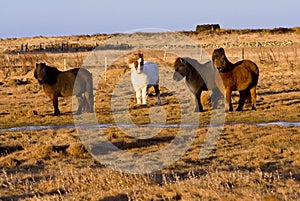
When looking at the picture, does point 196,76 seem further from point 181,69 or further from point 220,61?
point 220,61

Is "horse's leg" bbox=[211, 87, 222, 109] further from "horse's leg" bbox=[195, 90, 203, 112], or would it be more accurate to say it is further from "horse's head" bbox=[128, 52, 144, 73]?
→ "horse's head" bbox=[128, 52, 144, 73]

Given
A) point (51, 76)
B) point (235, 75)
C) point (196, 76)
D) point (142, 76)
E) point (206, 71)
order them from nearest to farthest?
point (235, 75)
point (206, 71)
point (196, 76)
point (51, 76)
point (142, 76)

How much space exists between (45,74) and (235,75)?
19.0 ft

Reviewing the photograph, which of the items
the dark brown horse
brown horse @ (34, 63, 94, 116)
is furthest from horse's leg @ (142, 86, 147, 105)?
brown horse @ (34, 63, 94, 116)

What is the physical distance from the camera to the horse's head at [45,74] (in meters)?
19.4

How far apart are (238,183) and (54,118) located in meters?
10.7

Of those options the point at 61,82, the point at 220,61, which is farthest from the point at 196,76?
the point at 61,82

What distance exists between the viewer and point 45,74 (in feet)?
63.6

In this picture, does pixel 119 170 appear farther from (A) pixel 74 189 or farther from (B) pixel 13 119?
(B) pixel 13 119

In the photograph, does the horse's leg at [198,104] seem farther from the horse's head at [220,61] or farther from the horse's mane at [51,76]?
the horse's mane at [51,76]

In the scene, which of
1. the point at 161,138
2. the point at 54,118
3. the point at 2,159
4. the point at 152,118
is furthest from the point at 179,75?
the point at 2,159

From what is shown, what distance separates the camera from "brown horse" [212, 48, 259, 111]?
18.6 metres

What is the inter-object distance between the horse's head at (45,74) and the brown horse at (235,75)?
4.99m

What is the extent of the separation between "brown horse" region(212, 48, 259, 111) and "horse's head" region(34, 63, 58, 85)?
499cm
